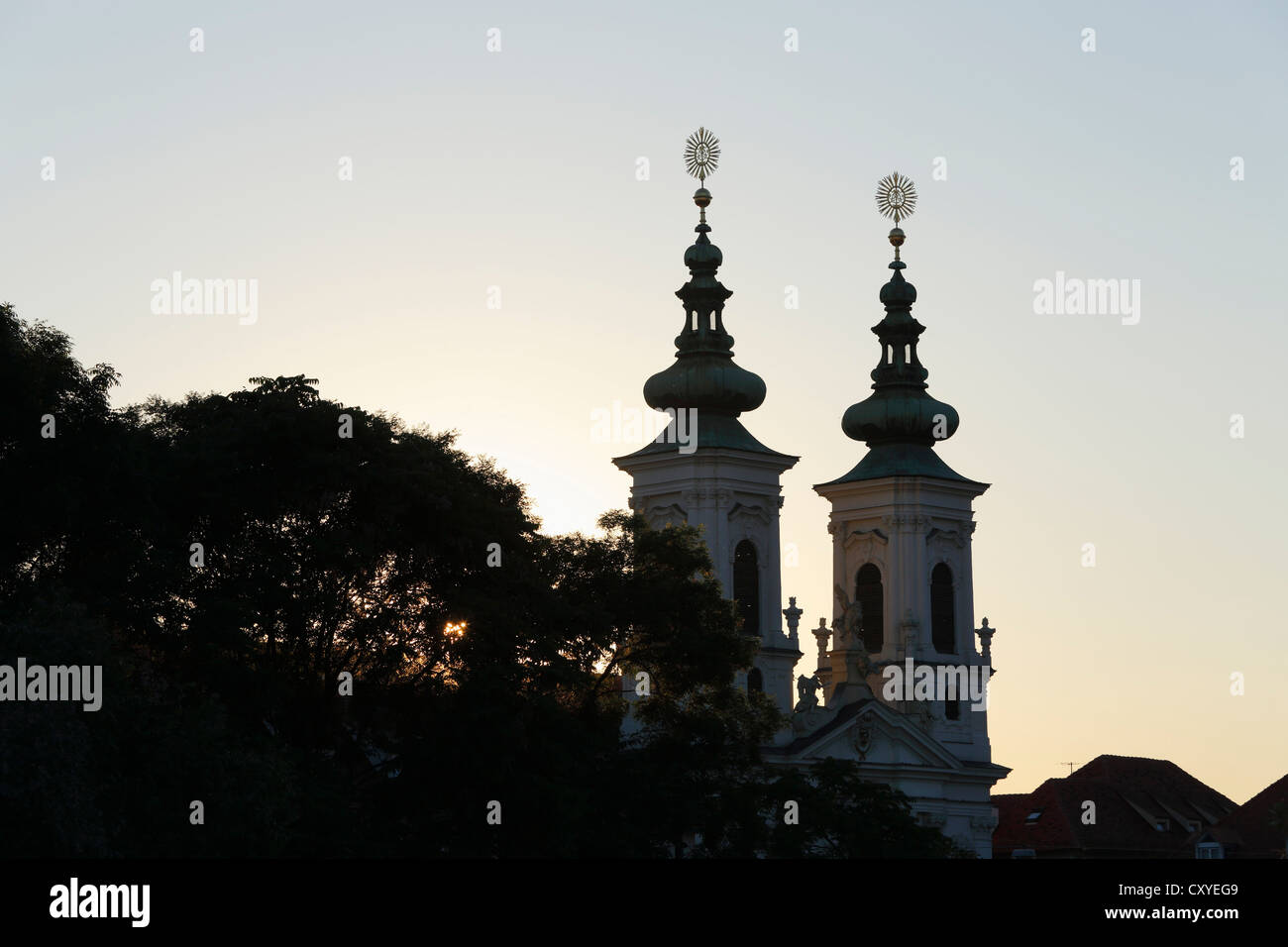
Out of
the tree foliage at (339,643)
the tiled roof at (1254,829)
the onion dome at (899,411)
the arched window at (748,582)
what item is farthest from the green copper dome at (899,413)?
the tree foliage at (339,643)

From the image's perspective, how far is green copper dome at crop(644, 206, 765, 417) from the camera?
8775cm

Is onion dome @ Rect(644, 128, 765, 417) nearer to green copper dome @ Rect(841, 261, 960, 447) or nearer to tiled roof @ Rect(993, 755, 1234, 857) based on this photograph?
green copper dome @ Rect(841, 261, 960, 447)

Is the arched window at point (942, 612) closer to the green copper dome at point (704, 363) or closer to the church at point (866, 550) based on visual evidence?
the church at point (866, 550)

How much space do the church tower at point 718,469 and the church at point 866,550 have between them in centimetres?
5

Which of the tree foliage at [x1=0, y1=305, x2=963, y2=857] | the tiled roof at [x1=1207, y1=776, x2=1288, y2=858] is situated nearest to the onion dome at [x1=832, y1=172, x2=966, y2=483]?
the tiled roof at [x1=1207, y1=776, x2=1288, y2=858]

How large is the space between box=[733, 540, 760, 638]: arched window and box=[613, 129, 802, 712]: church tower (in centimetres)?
3

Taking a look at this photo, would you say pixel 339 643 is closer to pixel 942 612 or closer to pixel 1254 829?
pixel 942 612

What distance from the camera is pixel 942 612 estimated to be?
300 feet

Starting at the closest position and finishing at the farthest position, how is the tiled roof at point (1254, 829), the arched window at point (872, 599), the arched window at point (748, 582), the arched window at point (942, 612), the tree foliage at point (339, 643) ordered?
the tree foliage at point (339, 643) → the arched window at point (748, 582) → the arched window at point (872, 599) → the arched window at point (942, 612) → the tiled roof at point (1254, 829)

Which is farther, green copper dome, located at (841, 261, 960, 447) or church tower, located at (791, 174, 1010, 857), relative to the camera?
green copper dome, located at (841, 261, 960, 447)

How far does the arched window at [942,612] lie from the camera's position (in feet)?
299

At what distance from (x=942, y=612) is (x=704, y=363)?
1270cm
